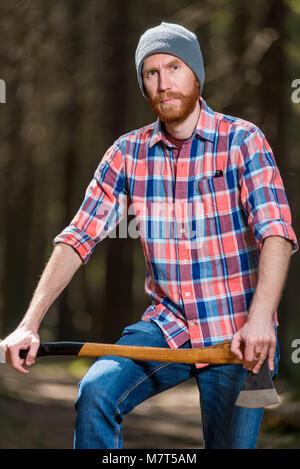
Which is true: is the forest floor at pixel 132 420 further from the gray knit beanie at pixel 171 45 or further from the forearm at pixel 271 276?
the gray knit beanie at pixel 171 45

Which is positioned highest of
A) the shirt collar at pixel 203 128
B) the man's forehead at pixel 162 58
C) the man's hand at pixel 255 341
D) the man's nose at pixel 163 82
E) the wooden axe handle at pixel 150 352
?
the man's forehead at pixel 162 58

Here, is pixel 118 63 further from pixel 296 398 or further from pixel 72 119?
pixel 296 398

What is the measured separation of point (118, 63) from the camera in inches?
493

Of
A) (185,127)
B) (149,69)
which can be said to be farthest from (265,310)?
(149,69)

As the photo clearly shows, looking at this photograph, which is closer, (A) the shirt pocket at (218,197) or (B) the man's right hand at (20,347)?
(B) the man's right hand at (20,347)

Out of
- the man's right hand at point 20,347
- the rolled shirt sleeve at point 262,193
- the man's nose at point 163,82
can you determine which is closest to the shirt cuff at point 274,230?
the rolled shirt sleeve at point 262,193

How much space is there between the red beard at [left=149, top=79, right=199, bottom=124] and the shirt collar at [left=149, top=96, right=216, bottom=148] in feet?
0.31

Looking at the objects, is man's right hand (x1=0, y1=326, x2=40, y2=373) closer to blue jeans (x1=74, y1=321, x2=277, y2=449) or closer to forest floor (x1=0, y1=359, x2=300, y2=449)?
blue jeans (x1=74, y1=321, x2=277, y2=449)

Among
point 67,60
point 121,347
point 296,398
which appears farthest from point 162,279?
point 67,60

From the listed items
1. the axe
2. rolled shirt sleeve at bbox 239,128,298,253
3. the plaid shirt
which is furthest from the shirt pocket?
the axe

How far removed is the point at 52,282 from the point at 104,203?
0.55 meters

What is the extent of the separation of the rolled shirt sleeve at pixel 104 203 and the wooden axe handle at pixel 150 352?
624 millimetres

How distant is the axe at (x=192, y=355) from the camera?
316 centimetres
